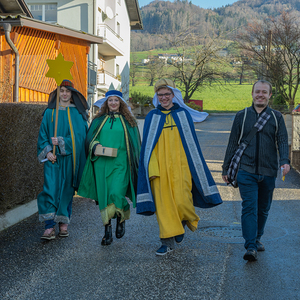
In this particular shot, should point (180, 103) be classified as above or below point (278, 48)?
below

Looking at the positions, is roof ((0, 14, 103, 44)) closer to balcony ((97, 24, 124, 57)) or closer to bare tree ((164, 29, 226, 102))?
balcony ((97, 24, 124, 57))

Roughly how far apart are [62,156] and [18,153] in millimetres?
1143

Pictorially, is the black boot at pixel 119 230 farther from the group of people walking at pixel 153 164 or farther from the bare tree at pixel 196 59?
the bare tree at pixel 196 59

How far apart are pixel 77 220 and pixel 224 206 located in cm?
259

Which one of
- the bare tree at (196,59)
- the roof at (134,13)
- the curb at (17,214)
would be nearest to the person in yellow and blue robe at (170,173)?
the curb at (17,214)

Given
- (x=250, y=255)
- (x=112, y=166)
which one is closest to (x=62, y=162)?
(x=112, y=166)

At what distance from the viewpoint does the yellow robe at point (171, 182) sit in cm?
518

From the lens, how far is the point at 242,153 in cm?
501

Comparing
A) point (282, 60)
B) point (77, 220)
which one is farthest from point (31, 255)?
point (282, 60)

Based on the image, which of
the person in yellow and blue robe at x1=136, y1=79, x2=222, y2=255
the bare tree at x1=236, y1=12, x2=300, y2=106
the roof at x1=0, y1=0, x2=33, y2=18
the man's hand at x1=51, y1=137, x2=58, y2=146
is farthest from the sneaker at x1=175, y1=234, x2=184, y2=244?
the bare tree at x1=236, y1=12, x2=300, y2=106

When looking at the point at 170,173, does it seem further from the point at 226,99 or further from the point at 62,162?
the point at 226,99

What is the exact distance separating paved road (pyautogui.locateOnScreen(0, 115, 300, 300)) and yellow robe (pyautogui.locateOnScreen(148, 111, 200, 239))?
0.40m

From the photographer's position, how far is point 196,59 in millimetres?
48750

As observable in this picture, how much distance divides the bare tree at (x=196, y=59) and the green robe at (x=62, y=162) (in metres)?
43.0
